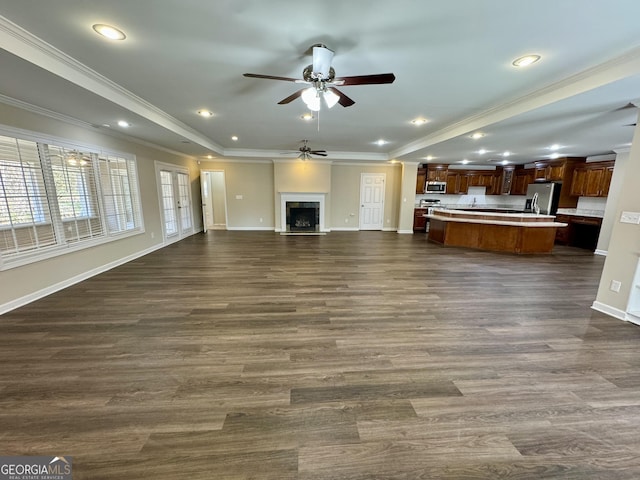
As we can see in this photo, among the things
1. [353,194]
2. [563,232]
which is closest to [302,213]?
[353,194]

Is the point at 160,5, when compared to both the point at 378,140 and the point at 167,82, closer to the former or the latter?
the point at 167,82

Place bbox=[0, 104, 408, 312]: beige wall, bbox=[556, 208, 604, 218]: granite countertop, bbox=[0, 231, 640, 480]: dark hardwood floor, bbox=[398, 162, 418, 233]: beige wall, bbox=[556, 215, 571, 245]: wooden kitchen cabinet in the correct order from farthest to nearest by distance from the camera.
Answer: bbox=[398, 162, 418, 233]: beige wall, bbox=[556, 215, 571, 245]: wooden kitchen cabinet, bbox=[556, 208, 604, 218]: granite countertop, bbox=[0, 104, 408, 312]: beige wall, bbox=[0, 231, 640, 480]: dark hardwood floor

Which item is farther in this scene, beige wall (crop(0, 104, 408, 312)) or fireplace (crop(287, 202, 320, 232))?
fireplace (crop(287, 202, 320, 232))

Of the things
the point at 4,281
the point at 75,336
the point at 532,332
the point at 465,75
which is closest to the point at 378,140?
the point at 465,75

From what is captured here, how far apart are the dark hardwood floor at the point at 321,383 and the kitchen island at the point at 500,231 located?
2.49m

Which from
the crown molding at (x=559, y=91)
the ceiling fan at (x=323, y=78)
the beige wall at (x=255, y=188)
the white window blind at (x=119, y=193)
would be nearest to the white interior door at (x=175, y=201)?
the beige wall at (x=255, y=188)

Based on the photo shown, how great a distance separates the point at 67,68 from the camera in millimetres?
2441

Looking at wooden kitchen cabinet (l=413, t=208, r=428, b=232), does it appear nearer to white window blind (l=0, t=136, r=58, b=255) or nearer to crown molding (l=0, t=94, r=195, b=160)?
crown molding (l=0, t=94, r=195, b=160)

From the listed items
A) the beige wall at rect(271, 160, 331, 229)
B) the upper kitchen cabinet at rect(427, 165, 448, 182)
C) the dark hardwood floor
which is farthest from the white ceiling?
the upper kitchen cabinet at rect(427, 165, 448, 182)

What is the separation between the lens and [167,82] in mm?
2965

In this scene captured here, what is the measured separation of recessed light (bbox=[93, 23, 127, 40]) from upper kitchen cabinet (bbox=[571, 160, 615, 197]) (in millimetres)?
9622

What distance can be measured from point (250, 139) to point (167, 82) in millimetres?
3263

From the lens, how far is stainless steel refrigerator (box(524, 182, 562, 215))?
7.40 m

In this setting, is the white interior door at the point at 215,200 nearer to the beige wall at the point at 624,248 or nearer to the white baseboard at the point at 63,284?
the white baseboard at the point at 63,284
